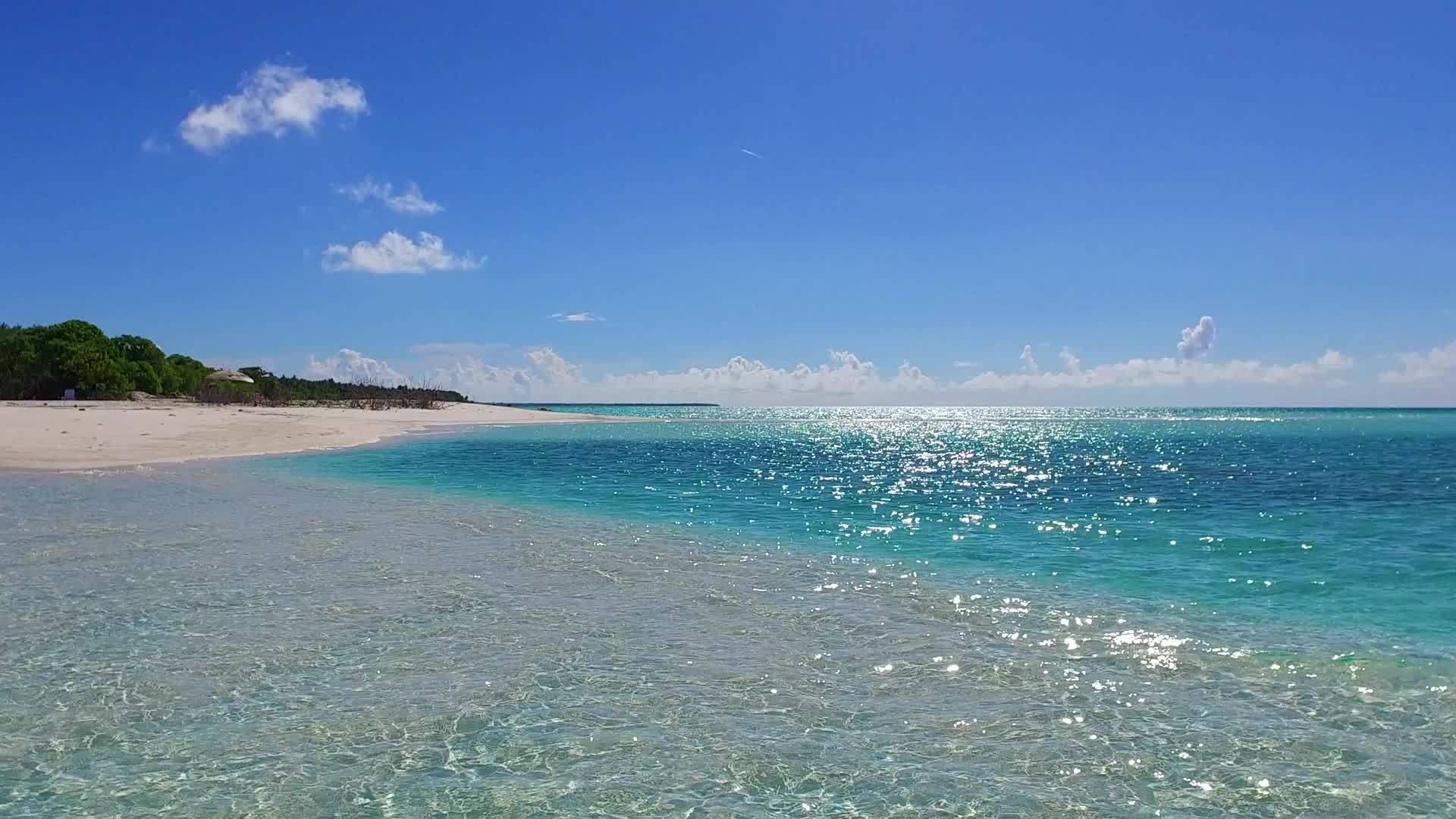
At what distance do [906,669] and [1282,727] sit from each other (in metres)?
3.37

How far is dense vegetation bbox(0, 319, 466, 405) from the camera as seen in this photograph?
281 ft

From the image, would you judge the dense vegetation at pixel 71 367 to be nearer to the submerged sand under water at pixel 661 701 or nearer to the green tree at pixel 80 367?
the green tree at pixel 80 367

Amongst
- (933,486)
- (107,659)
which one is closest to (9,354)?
(933,486)

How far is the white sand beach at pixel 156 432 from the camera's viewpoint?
3562 centimetres

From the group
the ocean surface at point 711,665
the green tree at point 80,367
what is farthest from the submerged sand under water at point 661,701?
the green tree at point 80,367

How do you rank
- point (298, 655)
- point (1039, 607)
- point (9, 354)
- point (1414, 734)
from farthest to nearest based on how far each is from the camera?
1. point (9, 354)
2. point (1039, 607)
3. point (298, 655)
4. point (1414, 734)

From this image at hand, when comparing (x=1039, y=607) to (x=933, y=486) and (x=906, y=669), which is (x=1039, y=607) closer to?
(x=906, y=669)

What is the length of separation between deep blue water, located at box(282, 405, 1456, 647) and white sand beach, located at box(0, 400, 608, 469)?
5936 millimetres

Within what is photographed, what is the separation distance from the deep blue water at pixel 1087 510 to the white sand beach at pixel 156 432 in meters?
5.94

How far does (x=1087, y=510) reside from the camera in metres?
25.7

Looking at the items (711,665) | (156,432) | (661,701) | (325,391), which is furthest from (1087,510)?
(325,391)

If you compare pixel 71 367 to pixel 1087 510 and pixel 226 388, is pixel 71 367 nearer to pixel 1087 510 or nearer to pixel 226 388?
pixel 226 388

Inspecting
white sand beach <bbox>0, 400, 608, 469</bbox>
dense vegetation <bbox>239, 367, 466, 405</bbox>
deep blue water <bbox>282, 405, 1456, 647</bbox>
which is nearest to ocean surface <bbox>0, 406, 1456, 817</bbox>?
deep blue water <bbox>282, 405, 1456, 647</bbox>

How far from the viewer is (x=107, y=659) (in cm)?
906
